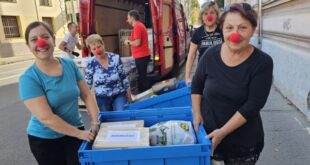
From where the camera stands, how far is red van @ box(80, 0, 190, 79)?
6797 millimetres

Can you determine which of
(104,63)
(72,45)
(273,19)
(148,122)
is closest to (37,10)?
(72,45)

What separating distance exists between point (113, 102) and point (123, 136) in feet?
7.09

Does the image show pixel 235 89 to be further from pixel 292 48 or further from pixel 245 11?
pixel 292 48

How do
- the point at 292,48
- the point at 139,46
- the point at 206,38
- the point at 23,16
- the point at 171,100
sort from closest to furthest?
1. the point at 171,100
2. the point at 206,38
3. the point at 292,48
4. the point at 139,46
5. the point at 23,16

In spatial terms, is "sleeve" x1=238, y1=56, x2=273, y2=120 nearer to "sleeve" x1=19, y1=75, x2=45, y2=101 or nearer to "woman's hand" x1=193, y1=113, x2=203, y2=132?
"woman's hand" x1=193, y1=113, x2=203, y2=132

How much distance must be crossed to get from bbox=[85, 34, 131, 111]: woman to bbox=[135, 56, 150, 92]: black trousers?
262cm

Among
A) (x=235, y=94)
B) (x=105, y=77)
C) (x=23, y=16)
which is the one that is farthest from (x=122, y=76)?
(x=23, y=16)

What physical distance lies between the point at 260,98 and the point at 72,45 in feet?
20.5

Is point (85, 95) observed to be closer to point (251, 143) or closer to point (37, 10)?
point (251, 143)

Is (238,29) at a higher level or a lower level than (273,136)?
higher

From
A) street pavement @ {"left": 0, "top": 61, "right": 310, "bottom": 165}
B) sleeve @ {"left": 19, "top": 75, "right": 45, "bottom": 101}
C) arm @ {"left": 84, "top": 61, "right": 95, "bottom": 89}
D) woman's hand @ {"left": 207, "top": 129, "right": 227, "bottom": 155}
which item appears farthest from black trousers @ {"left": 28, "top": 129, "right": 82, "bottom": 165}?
street pavement @ {"left": 0, "top": 61, "right": 310, "bottom": 165}

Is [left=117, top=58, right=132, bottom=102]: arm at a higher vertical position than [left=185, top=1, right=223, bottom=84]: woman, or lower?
lower

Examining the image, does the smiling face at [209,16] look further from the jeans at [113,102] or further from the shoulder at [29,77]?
the shoulder at [29,77]

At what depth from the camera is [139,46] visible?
20.9 feet
